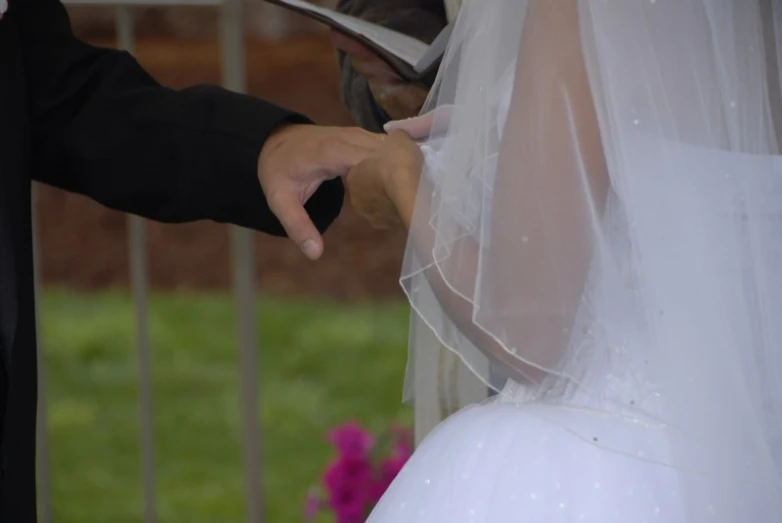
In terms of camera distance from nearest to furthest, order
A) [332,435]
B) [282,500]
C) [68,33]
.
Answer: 1. [68,33]
2. [332,435]
3. [282,500]

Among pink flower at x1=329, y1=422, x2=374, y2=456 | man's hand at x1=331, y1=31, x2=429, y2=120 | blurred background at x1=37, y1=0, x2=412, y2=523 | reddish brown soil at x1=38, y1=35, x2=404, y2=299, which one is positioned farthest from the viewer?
reddish brown soil at x1=38, y1=35, x2=404, y2=299

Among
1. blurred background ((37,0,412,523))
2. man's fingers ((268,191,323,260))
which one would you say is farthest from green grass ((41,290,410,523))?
man's fingers ((268,191,323,260))

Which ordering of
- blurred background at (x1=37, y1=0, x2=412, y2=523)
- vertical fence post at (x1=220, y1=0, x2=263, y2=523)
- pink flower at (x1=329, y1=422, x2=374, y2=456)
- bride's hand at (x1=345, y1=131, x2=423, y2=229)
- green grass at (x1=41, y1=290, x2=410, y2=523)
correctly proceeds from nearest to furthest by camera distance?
bride's hand at (x1=345, y1=131, x2=423, y2=229) → pink flower at (x1=329, y1=422, x2=374, y2=456) → vertical fence post at (x1=220, y1=0, x2=263, y2=523) → green grass at (x1=41, y1=290, x2=410, y2=523) → blurred background at (x1=37, y1=0, x2=412, y2=523)

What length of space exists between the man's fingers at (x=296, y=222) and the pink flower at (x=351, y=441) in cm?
98

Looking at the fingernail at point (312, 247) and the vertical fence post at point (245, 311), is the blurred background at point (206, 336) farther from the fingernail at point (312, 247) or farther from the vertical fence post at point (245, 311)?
the fingernail at point (312, 247)

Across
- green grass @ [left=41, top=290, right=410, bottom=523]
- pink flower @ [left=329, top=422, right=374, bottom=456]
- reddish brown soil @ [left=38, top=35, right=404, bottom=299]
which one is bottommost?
green grass @ [left=41, top=290, right=410, bottom=523]

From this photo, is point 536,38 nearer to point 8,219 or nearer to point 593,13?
point 593,13

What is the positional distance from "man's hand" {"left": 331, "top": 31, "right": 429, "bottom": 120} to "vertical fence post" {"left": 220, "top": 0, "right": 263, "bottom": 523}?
0.85m

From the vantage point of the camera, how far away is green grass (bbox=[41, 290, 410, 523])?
4258 mm

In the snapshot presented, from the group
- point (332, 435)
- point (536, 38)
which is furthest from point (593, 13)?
point (332, 435)

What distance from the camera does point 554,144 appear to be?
3.46 ft

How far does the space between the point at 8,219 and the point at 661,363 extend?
26.6 inches

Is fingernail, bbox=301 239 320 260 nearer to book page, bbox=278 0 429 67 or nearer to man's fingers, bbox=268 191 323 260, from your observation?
man's fingers, bbox=268 191 323 260

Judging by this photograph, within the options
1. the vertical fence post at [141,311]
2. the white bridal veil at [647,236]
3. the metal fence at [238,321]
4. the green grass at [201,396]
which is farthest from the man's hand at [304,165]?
the green grass at [201,396]
